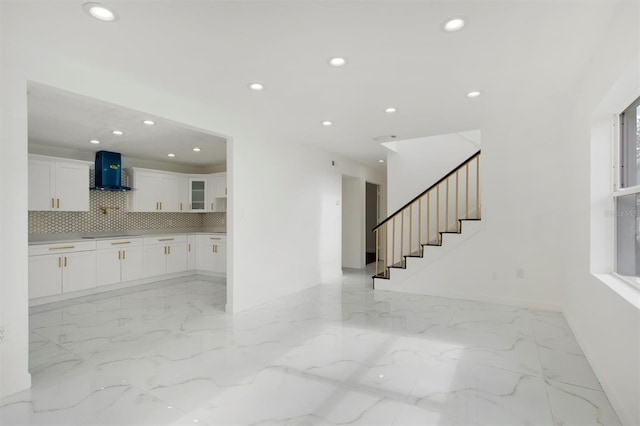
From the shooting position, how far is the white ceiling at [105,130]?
3426 millimetres

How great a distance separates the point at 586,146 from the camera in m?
2.88

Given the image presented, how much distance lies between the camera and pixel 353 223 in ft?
25.4

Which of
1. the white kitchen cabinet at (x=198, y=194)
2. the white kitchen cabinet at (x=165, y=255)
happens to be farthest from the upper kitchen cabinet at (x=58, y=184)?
the white kitchen cabinet at (x=198, y=194)

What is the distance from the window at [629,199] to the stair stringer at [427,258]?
2.15m

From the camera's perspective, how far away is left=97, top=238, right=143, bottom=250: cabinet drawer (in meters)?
5.52

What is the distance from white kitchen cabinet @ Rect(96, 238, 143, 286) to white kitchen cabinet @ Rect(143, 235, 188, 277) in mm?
141

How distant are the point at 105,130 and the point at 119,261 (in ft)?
7.79

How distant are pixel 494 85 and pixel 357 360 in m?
2.84

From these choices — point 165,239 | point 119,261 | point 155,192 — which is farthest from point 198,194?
point 119,261

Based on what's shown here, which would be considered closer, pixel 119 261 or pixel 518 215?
pixel 518 215

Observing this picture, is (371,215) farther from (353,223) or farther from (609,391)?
(609,391)

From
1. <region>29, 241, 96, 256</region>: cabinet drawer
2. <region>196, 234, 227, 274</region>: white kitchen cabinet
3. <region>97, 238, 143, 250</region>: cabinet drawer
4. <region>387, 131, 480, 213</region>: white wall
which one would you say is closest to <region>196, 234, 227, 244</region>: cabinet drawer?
<region>196, 234, 227, 274</region>: white kitchen cabinet

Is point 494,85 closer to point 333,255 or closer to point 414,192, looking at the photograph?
point 414,192

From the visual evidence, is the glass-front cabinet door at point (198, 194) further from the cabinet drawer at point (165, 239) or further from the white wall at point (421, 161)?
the white wall at point (421, 161)
